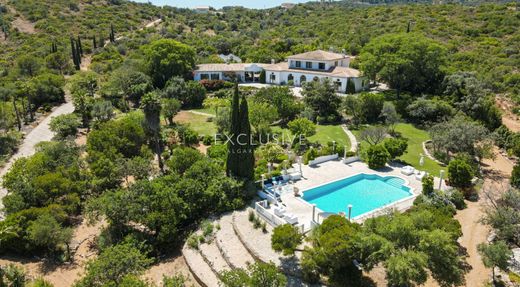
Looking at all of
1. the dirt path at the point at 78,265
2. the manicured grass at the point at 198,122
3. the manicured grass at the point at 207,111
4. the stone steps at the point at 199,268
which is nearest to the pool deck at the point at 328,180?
the stone steps at the point at 199,268

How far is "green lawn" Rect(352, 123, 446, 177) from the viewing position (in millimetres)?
30281

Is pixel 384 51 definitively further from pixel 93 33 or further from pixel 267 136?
pixel 93 33

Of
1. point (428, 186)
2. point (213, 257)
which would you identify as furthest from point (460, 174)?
point (213, 257)

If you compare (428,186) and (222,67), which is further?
(222,67)

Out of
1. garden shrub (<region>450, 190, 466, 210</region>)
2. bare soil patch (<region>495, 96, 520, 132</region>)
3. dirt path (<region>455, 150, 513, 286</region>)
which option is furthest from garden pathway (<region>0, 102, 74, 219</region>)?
bare soil patch (<region>495, 96, 520, 132</region>)

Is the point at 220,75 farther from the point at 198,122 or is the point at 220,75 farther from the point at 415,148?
the point at 415,148

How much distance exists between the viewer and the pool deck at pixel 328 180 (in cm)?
2311

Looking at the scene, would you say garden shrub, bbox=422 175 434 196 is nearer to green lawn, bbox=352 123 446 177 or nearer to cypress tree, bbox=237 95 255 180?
green lawn, bbox=352 123 446 177

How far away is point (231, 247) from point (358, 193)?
11.3 m

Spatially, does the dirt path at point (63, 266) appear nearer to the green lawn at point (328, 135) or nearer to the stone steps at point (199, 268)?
the stone steps at point (199, 268)

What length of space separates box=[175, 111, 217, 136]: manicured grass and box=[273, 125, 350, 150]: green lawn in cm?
734

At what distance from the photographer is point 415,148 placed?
1367 inches

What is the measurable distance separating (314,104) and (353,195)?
18.6m

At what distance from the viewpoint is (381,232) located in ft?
54.9
